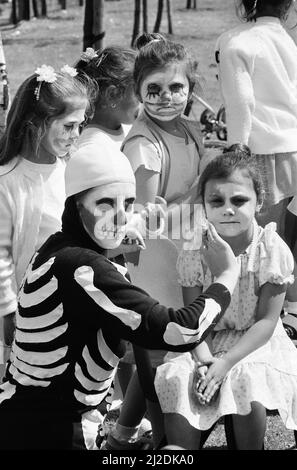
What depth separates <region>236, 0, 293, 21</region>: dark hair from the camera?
4.10 m

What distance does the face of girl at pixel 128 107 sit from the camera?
3.78 metres

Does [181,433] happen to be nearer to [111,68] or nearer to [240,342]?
[240,342]

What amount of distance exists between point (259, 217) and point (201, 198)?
109cm

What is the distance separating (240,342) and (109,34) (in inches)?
831

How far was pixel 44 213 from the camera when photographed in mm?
3238

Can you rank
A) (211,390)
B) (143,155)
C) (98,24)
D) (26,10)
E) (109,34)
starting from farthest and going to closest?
(26,10)
(109,34)
(98,24)
(143,155)
(211,390)

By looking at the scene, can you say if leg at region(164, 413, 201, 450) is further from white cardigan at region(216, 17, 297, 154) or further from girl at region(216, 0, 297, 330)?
white cardigan at region(216, 17, 297, 154)

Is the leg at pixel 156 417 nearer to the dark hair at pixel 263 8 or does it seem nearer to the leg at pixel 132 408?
the leg at pixel 132 408

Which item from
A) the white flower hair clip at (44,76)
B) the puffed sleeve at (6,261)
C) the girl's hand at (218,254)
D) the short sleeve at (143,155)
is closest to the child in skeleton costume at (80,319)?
the girl's hand at (218,254)

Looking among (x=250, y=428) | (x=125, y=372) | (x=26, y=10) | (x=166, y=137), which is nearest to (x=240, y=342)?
(x=250, y=428)

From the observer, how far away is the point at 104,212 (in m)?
2.46

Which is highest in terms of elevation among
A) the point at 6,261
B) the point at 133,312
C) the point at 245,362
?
the point at 133,312

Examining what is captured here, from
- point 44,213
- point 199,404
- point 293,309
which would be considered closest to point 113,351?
point 199,404

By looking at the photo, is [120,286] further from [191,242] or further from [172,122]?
[172,122]
